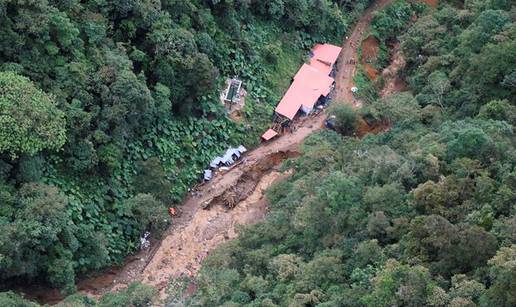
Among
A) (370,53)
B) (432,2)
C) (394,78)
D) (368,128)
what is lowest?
(368,128)

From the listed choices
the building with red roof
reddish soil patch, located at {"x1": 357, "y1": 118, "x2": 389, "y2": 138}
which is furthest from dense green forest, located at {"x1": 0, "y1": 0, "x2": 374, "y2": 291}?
reddish soil patch, located at {"x1": 357, "y1": 118, "x2": 389, "y2": 138}

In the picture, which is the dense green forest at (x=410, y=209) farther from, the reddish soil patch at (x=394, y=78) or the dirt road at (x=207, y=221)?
the reddish soil patch at (x=394, y=78)

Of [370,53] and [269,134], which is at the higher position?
[370,53]

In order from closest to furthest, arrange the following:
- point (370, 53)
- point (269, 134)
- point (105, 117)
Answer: point (105, 117), point (269, 134), point (370, 53)

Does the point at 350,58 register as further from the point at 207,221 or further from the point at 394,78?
the point at 207,221

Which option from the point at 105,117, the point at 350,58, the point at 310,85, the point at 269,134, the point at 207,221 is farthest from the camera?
the point at 350,58

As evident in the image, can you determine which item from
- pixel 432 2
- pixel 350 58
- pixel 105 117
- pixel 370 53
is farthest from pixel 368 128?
pixel 105 117

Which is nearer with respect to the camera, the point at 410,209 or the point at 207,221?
the point at 410,209

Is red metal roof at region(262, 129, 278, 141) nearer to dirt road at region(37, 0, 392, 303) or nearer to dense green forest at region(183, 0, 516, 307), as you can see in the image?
dirt road at region(37, 0, 392, 303)

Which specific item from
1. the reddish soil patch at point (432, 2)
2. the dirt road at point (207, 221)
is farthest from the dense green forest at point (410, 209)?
the reddish soil patch at point (432, 2)
